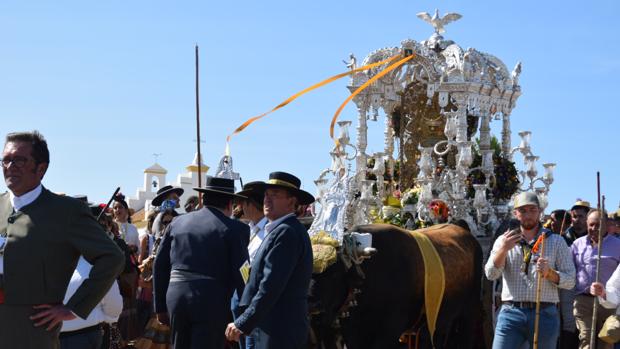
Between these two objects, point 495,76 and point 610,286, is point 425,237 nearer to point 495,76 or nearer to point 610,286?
point 610,286

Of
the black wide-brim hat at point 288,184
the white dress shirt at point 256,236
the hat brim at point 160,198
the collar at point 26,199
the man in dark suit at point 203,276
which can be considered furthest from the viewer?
the hat brim at point 160,198

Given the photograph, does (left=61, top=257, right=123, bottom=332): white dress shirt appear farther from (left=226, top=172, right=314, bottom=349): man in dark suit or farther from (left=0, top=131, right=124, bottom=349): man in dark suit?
(left=0, top=131, right=124, bottom=349): man in dark suit

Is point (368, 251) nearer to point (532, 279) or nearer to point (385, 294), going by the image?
point (385, 294)

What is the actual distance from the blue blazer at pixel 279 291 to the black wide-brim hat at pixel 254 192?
156 centimetres

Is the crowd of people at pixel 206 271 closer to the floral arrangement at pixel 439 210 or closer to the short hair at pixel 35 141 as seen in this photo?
the short hair at pixel 35 141

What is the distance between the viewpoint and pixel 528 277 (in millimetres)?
8109

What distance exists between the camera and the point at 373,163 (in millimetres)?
16078

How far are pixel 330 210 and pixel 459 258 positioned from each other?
88.7 inches

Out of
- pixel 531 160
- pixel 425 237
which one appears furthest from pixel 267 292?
pixel 531 160

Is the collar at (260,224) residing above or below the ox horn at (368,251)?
above

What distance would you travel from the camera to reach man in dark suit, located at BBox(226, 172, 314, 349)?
665cm

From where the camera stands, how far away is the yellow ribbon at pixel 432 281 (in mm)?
10320

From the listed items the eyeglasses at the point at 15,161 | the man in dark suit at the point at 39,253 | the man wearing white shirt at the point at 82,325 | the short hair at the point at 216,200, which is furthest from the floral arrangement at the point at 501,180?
the eyeglasses at the point at 15,161

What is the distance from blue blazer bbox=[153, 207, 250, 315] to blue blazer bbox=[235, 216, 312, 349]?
0.82 feet
